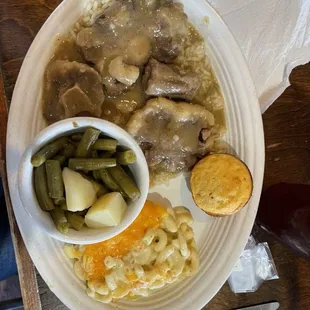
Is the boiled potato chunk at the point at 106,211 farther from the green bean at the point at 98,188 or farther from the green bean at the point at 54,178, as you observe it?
the green bean at the point at 54,178

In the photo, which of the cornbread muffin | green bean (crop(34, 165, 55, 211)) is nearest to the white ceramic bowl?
green bean (crop(34, 165, 55, 211))

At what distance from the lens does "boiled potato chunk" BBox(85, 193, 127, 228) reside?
5.33 feet

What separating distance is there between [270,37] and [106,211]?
1104 millimetres

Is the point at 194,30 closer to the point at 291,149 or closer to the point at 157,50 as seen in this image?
the point at 157,50

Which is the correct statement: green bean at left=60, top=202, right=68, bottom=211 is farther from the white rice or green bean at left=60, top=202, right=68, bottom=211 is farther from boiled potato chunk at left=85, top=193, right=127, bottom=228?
the white rice

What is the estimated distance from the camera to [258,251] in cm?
218

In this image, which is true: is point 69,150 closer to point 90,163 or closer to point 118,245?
point 90,163

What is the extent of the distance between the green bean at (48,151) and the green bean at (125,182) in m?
0.19

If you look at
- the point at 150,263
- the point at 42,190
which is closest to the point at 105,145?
the point at 42,190

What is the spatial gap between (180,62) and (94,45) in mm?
347

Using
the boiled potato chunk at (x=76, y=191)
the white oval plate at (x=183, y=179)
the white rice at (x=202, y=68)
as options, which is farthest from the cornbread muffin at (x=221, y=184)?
the boiled potato chunk at (x=76, y=191)

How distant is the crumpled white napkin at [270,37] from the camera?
6.98 feet

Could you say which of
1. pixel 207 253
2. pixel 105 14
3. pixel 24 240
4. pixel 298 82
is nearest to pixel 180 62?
pixel 105 14

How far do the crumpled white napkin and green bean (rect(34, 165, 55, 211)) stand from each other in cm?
101
